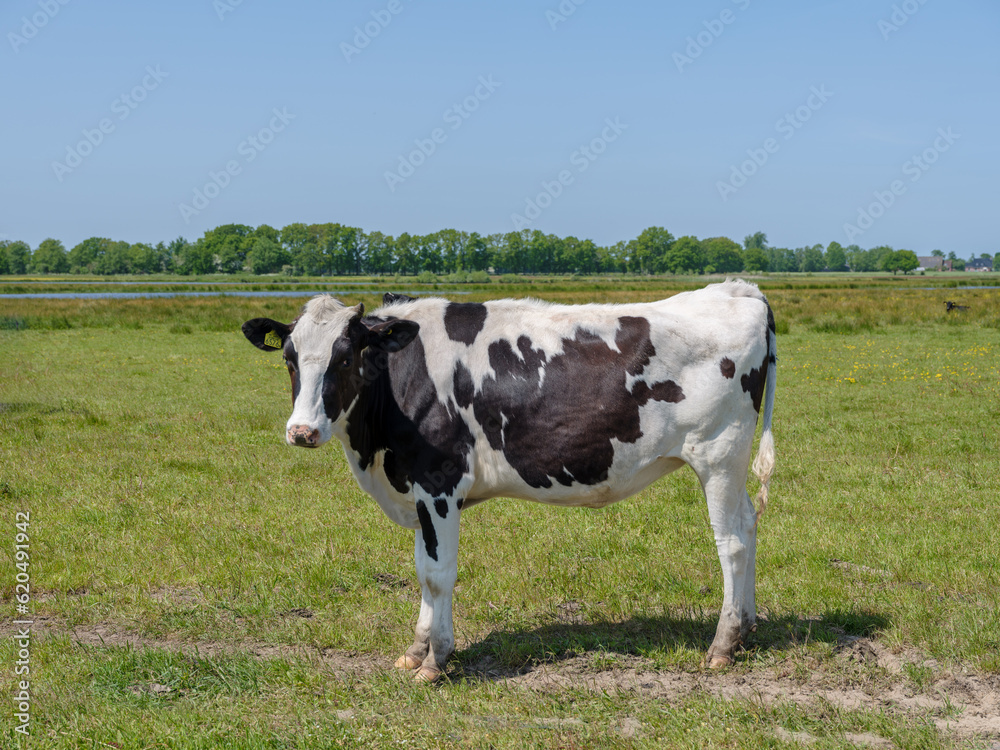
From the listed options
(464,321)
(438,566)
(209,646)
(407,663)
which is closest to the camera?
(438,566)

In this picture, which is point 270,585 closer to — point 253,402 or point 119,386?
point 253,402

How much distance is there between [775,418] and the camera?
529 inches

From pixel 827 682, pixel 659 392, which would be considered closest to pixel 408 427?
pixel 659 392

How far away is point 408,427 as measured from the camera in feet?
17.2

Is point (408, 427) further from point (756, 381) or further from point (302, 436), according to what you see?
point (756, 381)

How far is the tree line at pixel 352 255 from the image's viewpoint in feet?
497

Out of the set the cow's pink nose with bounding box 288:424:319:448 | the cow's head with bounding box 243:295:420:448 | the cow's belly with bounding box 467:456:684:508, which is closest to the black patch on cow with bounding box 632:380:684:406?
the cow's belly with bounding box 467:456:684:508

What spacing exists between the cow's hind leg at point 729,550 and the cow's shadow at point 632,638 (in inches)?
7.1

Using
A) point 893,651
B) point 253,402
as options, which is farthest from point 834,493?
point 253,402

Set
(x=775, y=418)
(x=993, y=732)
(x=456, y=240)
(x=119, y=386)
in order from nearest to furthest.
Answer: (x=993, y=732)
(x=775, y=418)
(x=119, y=386)
(x=456, y=240)

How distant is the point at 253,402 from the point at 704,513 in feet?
30.8

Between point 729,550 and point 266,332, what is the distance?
327cm

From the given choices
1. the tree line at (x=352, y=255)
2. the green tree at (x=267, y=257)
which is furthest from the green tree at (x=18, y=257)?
the green tree at (x=267, y=257)

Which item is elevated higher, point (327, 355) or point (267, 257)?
point (267, 257)
